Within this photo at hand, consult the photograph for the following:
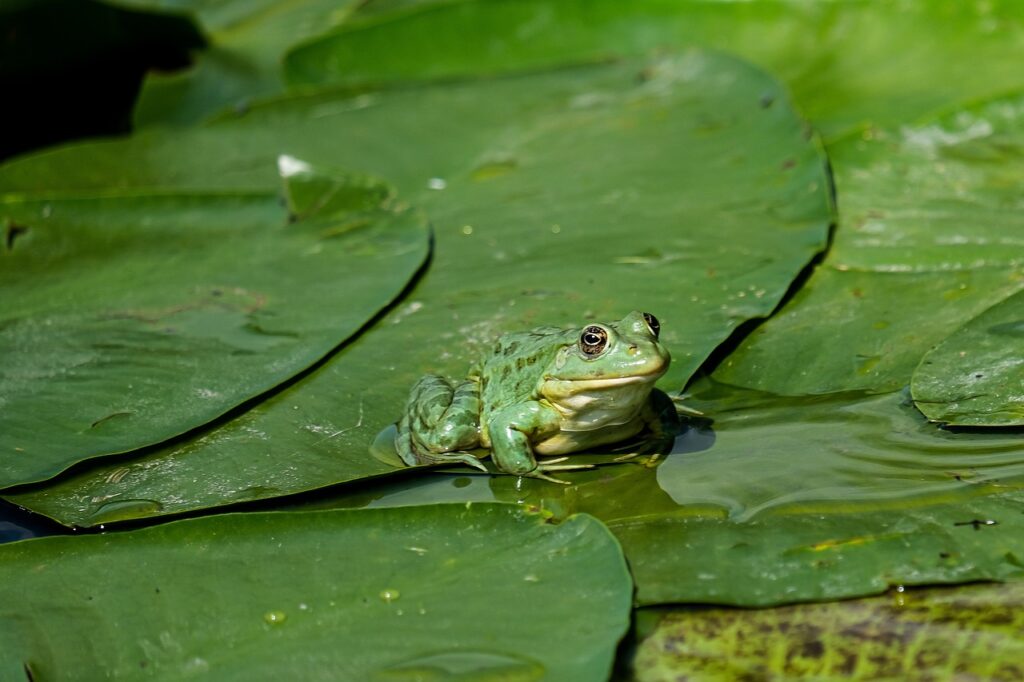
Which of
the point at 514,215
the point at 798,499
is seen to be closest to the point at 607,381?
the point at 798,499

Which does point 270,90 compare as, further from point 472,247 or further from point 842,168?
point 842,168

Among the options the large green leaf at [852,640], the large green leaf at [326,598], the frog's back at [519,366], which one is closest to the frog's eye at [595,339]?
the frog's back at [519,366]

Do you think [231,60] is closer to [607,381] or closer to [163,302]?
[163,302]

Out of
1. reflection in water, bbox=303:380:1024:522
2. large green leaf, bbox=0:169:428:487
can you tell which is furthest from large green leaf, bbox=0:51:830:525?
→ reflection in water, bbox=303:380:1024:522

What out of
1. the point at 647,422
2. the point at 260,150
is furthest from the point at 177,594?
the point at 260,150

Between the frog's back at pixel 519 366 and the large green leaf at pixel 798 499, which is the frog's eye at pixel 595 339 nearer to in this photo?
the frog's back at pixel 519 366

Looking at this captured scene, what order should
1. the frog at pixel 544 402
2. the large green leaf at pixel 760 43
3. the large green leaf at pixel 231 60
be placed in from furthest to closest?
the large green leaf at pixel 231 60 → the large green leaf at pixel 760 43 → the frog at pixel 544 402
